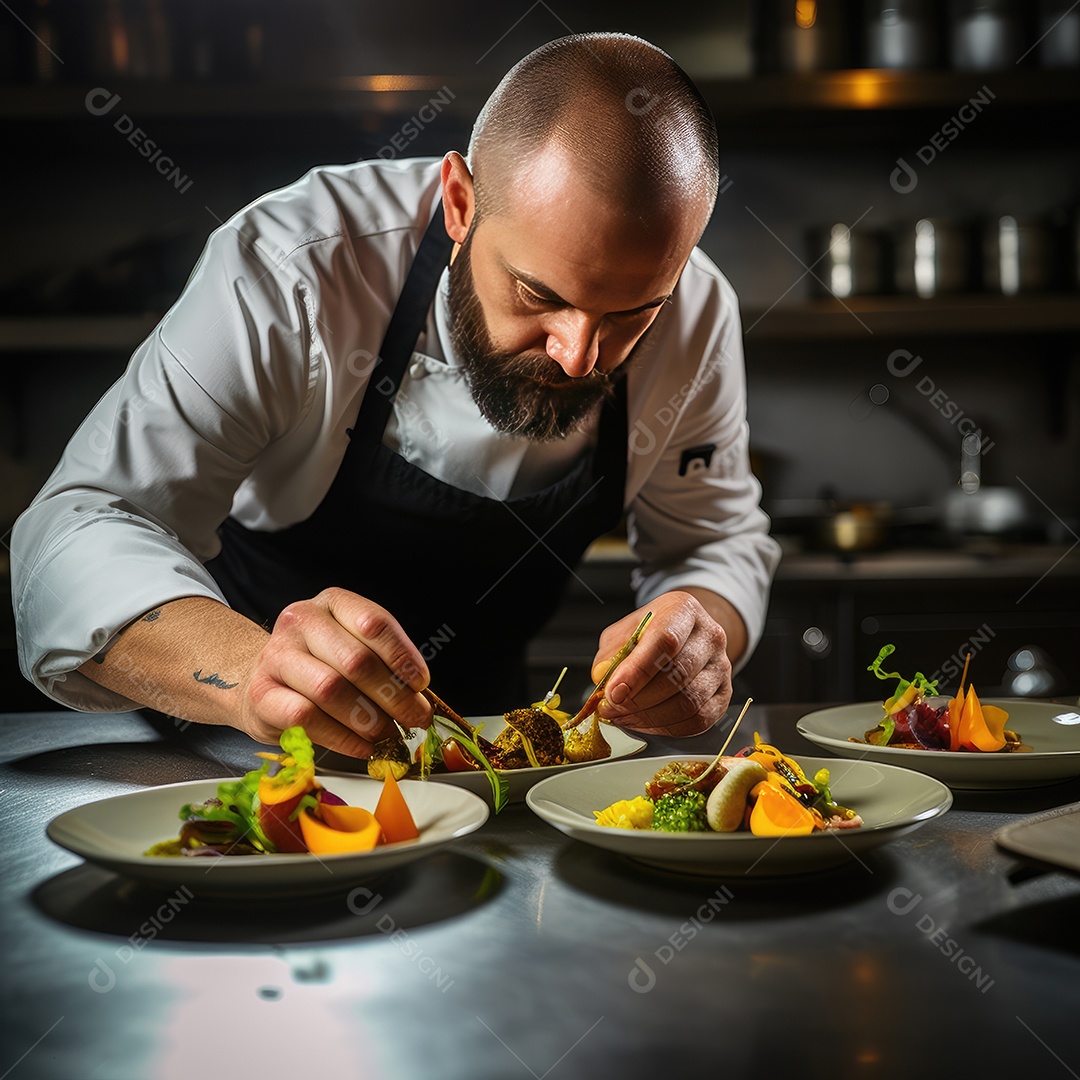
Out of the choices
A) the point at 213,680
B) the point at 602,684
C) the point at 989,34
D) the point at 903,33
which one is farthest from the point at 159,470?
the point at 989,34

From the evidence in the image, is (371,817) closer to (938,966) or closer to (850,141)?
(938,966)

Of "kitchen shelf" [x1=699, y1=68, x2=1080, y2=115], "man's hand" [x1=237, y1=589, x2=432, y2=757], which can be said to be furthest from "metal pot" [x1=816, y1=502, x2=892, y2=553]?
"man's hand" [x1=237, y1=589, x2=432, y2=757]

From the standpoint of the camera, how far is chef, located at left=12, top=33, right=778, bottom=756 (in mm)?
1076

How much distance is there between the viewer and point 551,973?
602mm

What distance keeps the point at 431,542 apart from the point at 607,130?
25.3 inches

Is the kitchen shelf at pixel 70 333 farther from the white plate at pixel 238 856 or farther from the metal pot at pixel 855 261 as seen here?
the white plate at pixel 238 856

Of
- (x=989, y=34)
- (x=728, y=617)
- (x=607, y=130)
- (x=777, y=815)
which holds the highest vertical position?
(x=989, y=34)

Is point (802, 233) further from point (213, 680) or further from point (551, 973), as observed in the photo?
point (551, 973)

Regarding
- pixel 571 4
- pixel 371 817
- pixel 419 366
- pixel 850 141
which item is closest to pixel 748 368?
pixel 850 141

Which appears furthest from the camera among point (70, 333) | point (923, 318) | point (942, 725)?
point (923, 318)

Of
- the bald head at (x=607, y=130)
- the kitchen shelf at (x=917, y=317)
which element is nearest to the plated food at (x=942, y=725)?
the bald head at (x=607, y=130)

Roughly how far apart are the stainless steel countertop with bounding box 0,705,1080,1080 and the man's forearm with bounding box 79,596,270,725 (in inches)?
9.2

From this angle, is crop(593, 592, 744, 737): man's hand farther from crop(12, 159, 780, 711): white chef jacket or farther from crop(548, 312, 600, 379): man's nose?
crop(12, 159, 780, 711): white chef jacket

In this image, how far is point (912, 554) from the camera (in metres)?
2.92
